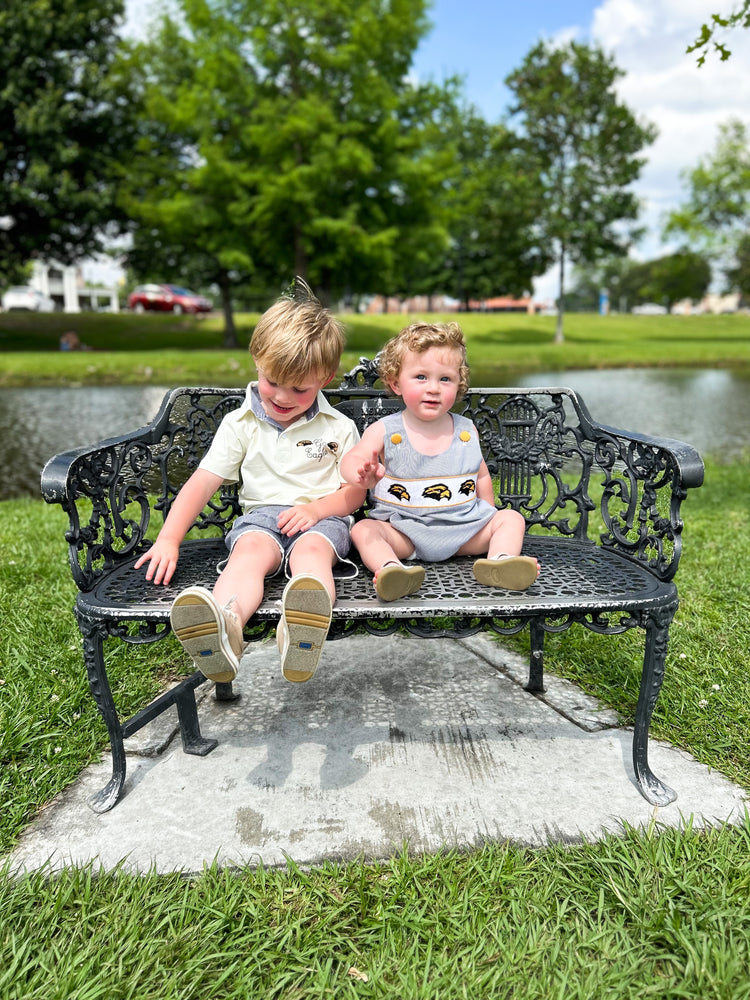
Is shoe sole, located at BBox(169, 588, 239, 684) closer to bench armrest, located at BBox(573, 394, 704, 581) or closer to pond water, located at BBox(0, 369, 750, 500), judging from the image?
bench armrest, located at BBox(573, 394, 704, 581)

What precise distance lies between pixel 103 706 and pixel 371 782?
0.85 m

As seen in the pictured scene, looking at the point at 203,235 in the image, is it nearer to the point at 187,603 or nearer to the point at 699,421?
the point at 699,421

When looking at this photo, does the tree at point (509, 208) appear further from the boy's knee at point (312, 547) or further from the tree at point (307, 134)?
the boy's knee at point (312, 547)

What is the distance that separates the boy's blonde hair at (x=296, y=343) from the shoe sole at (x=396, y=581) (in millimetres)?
765

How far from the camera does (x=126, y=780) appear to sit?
2303mm

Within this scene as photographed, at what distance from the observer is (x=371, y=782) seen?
89.6 inches

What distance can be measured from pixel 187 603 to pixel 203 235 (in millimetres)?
21619

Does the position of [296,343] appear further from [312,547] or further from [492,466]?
[492,466]

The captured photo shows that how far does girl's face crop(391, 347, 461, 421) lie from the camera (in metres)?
2.49

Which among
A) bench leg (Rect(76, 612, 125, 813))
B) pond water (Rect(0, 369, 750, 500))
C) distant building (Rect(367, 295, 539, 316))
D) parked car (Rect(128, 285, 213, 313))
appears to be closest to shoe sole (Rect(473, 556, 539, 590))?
bench leg (Rect(76, 612, 125, 813))

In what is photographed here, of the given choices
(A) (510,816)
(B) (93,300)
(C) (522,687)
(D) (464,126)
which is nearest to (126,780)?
(A) (510,816)

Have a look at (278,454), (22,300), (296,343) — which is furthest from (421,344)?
(22,300)

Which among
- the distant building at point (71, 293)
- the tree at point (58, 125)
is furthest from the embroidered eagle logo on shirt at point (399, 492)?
the distant building at point (71, 293)

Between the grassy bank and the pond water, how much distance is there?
5.35ft
